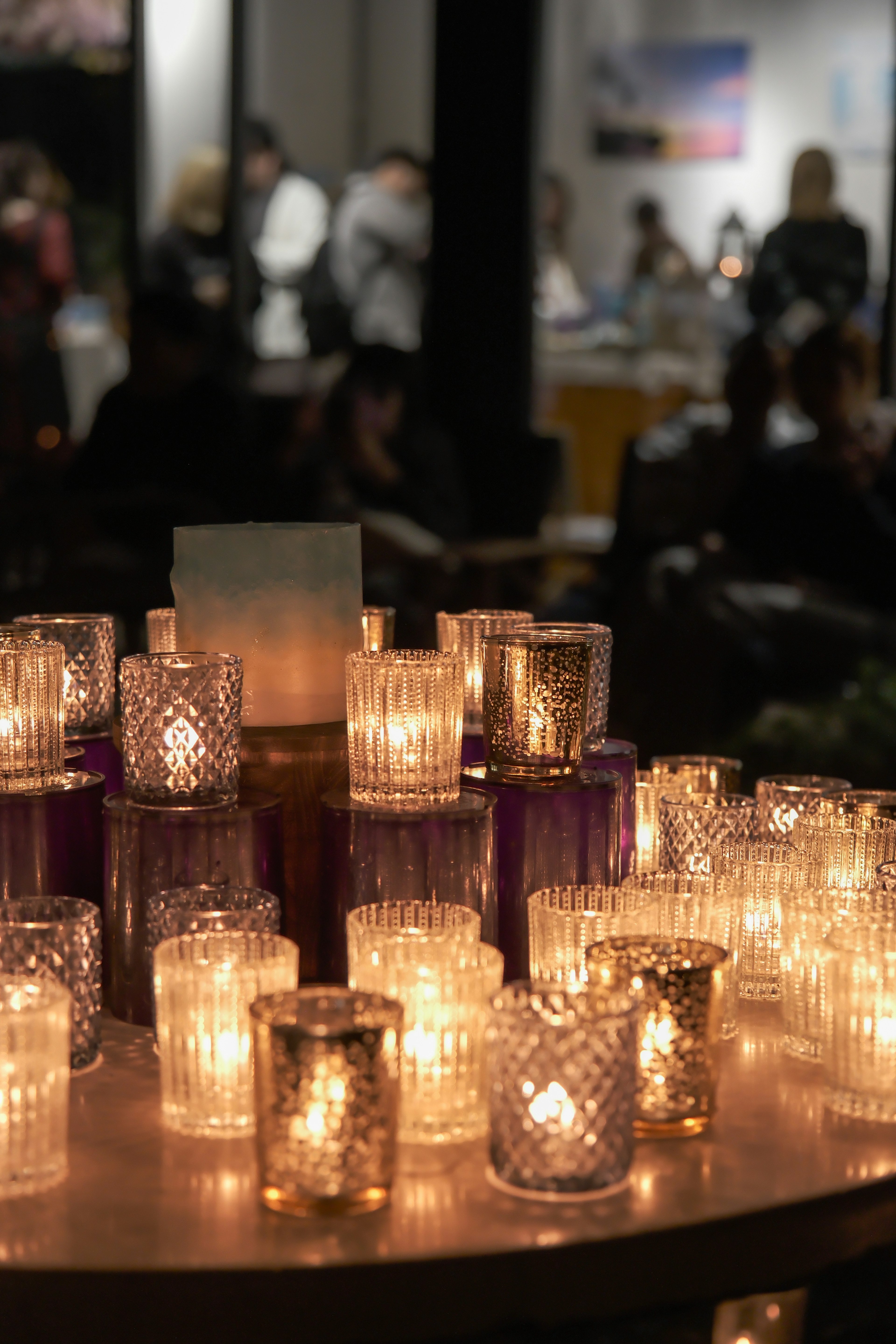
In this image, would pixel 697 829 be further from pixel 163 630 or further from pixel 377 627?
pixel 163 630

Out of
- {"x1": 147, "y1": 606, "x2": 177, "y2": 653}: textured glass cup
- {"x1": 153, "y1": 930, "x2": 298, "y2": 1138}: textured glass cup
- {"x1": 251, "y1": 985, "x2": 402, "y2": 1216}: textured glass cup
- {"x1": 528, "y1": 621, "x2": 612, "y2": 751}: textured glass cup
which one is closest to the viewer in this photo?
{"x1": 251, "y1": 985, "x2": 402, "y2": 1216}: textured glass cup

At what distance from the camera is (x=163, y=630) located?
1520mm

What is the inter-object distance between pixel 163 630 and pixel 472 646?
31 centimetres

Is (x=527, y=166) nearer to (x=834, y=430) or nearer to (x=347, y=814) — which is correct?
(x=834, y=430)

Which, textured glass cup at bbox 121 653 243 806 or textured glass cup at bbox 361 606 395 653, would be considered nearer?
textured glass cup at bbox 121 653 243 806

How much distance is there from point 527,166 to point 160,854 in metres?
3.09

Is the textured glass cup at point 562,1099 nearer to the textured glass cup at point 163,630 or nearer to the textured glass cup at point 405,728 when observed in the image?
the textured glass cup at point 405,728

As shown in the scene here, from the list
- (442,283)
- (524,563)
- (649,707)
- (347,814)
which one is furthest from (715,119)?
(347,814)

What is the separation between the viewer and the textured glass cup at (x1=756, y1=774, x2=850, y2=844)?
4.69 feet

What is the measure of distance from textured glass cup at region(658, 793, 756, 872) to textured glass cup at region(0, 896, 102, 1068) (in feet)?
1.66

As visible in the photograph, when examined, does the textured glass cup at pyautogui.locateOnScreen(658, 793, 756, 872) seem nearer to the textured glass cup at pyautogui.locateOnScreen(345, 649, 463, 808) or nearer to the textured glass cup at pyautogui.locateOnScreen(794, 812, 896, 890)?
the textured glass cup at pyautogui.locateOnScreen(794, 812, 896, 890)

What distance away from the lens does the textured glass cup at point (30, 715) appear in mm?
1220

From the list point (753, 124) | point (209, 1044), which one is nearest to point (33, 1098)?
point (209, 1044)

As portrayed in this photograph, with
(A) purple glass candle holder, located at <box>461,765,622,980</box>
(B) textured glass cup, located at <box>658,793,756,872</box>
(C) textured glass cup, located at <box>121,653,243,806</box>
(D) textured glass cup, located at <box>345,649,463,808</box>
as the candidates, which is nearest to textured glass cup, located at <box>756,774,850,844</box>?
(B) textured glass cup, located at <box>658,793,756,872</box>
